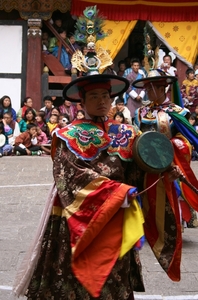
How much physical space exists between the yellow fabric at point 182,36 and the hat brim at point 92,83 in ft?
37.0

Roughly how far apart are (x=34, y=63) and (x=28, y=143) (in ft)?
9.56

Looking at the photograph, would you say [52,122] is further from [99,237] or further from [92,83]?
[99,237]

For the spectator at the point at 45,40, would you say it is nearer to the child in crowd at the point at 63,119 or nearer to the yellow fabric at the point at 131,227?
the child in crowd at the point at 63,119

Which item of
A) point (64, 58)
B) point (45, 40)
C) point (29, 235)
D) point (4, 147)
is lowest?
point (4, 147)

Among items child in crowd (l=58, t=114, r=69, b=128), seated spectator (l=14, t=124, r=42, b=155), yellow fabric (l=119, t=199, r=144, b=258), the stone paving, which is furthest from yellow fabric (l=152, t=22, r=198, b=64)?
yellow fabric (l=119, t=199, r=144, b=258)

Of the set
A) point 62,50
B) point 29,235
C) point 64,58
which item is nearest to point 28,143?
point 64,58

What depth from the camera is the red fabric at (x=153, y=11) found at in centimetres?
1453

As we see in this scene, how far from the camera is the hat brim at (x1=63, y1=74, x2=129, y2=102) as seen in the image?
3.43 metres

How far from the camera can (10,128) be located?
1248cm

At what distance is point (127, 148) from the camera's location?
348 centimetres

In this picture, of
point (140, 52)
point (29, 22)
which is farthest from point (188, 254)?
point (140, 52)

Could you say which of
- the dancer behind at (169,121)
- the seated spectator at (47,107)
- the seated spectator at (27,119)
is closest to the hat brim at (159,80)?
the dancer behind at (169,121)

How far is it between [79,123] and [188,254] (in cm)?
242

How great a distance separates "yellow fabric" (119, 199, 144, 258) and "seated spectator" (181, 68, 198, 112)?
10.6 meters
